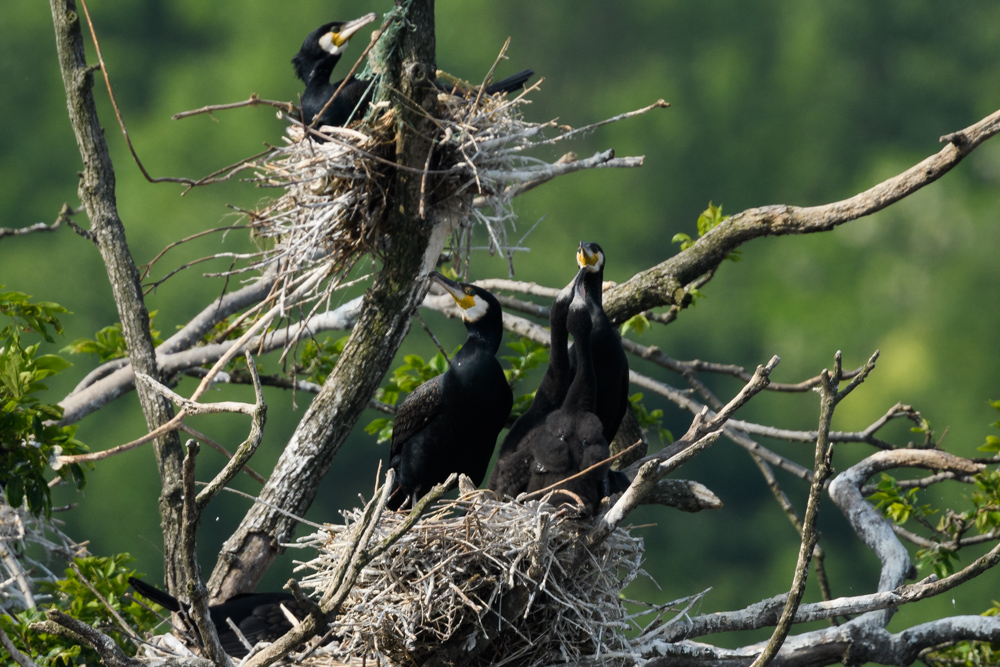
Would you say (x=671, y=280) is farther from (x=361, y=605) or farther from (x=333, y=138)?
(x=361, y=605)

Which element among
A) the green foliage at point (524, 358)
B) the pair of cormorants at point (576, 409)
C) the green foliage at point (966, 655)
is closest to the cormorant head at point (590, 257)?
the pair of cormorants at point (576, 409)

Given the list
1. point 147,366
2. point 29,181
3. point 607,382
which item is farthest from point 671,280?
point 29,181

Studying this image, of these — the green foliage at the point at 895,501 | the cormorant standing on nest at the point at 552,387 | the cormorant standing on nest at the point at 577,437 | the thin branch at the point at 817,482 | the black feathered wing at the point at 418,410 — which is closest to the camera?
the thin branch at the point at 817,482

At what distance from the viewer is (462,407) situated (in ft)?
7.34

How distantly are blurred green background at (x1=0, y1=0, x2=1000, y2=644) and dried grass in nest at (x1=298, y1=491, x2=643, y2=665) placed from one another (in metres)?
6.46

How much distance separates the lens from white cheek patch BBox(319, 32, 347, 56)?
2832mm

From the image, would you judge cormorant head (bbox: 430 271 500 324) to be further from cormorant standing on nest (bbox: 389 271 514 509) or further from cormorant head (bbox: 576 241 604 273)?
cormorant head (bbox: 576 241 604 273)

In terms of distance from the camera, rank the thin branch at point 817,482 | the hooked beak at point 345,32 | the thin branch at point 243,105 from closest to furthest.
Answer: the thin branch at point 817,482, the thin branch at point 243,105, the hooked beak at point 345,32

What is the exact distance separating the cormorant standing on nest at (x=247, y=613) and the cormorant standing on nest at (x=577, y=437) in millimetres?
603

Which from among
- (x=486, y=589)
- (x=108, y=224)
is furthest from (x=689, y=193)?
(x=486, y=589)

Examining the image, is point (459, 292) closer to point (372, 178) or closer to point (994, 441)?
point (372, 178)

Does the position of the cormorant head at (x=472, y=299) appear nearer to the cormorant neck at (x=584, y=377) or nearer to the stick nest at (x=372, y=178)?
the stick nest at (x=372, y=178)

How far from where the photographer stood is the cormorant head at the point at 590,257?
2.12 meters

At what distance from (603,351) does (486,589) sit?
60 centimetres
